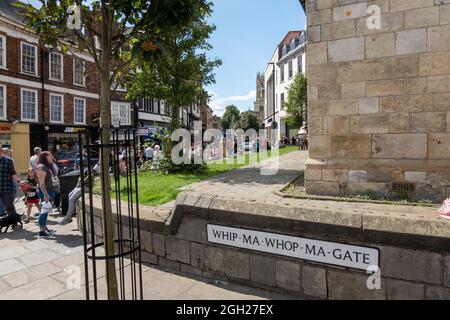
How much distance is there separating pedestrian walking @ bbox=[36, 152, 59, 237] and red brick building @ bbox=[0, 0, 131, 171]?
1200 centimetres

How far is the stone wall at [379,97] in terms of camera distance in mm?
5793

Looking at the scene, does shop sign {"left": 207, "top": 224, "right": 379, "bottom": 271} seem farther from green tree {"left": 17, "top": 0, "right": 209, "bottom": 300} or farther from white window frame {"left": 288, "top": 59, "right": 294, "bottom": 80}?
white window frame {"left": 288, "top": 59, "right": 294, "bottom": 80}

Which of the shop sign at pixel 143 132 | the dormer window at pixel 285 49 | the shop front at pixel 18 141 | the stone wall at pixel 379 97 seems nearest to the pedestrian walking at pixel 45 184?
the stone wall at pixel 379 97

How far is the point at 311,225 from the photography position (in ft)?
11.1

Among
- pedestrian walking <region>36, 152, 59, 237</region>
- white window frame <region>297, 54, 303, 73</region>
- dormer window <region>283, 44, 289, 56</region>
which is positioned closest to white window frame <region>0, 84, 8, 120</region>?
pedestrian walking <region>36, 152, 59, 237</region>

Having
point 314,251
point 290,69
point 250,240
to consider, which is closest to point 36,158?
point 250,240

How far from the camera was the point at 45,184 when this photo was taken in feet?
23.7

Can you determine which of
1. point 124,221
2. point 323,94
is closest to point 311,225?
point 124,221

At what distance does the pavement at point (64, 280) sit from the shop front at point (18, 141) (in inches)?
690

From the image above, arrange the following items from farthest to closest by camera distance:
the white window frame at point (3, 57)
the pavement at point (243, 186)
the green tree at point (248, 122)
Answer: the green tree at point (248, 122) < the white window frame at point (3, 57) < the pavement at point (243, 186)

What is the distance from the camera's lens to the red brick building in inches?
805

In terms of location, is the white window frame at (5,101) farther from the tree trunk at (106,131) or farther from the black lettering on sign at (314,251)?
the black lettering on sign at (314,251)

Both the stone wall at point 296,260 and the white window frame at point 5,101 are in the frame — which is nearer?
the stone wall at point 296,260

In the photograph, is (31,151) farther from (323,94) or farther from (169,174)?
(323,94)
